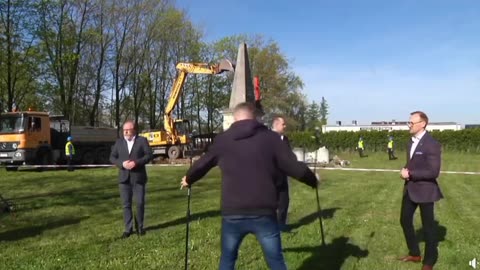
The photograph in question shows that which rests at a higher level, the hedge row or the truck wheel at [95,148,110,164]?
the hedge row

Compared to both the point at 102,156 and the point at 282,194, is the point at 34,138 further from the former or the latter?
the point at 282,194

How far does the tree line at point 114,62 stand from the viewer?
41938mm

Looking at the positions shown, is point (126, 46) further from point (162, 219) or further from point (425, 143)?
point (425, 143)

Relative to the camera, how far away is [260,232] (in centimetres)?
411

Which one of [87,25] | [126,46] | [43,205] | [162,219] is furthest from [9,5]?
[162,219]

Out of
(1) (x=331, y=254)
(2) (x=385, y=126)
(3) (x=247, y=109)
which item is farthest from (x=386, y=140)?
(2) (x=385, y=126)

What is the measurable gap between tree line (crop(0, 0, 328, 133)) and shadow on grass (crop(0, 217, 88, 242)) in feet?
93.6

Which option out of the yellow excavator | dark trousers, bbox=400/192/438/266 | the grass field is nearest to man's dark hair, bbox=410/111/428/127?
dark trousers, bbox=400/192/438/266

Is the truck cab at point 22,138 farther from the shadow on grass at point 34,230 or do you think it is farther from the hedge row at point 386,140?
the hedge row at point 386,140

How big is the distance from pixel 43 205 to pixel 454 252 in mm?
8670

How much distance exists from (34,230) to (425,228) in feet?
20.3

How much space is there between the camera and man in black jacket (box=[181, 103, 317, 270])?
4.08 meters

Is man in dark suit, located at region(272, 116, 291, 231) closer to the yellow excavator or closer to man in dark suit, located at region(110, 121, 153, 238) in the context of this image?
man in dark suit, located at region(110, 121, 153, 238)

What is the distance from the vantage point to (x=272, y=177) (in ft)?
13.6
